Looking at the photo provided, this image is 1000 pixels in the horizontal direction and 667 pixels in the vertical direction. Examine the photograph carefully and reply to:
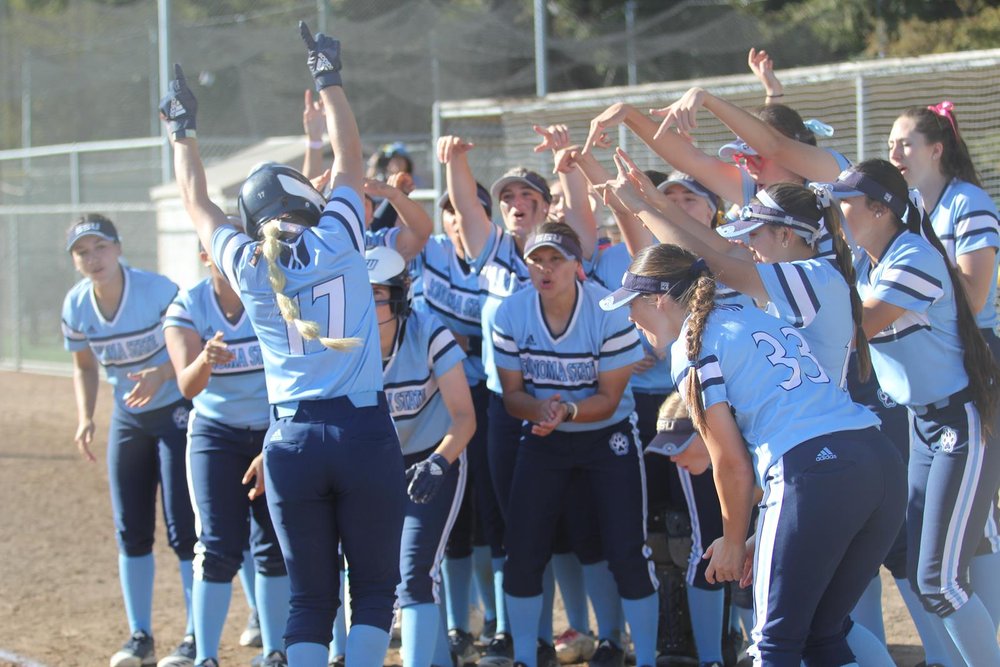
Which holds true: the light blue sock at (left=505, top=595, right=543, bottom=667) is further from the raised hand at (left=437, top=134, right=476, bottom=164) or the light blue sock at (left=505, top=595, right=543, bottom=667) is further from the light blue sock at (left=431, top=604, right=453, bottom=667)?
the raised hand at (left=437, top=134, right=476, bottom=164)

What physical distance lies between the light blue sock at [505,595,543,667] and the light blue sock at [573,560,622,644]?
314 millimetres

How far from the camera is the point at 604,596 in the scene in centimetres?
539

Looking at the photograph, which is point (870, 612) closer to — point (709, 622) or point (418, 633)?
point (709, 622)

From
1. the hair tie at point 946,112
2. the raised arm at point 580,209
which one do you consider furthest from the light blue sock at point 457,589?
the hair tie at point 946,112

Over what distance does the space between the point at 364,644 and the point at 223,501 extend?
1.42 metres

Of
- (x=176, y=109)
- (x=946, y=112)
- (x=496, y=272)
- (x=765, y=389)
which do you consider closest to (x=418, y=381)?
(x=496, y=272)

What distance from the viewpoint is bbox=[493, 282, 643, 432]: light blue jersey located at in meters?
5.16

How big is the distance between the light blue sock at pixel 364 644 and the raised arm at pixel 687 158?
1.94 metres

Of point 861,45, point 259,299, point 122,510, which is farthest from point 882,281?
point 861,45

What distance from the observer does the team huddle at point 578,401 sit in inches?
140

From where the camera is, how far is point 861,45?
53.5 ft

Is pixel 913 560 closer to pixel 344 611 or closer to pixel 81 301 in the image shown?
pixel 344 611

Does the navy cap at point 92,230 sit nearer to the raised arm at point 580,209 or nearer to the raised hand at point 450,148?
the raised hand at point 450,148

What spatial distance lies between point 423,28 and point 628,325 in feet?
33.0
